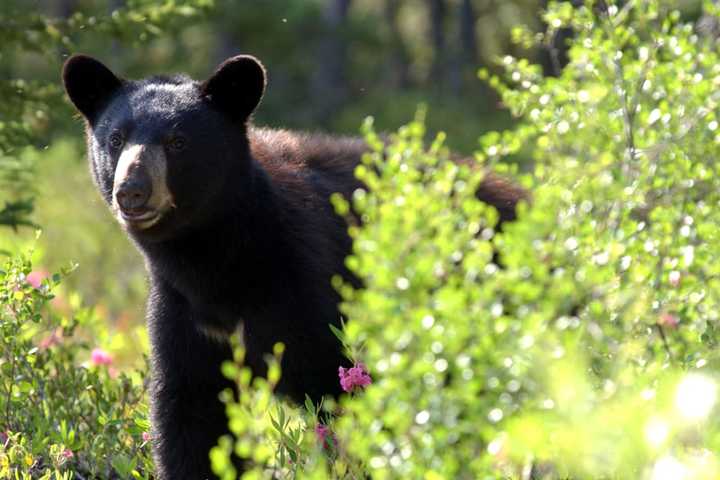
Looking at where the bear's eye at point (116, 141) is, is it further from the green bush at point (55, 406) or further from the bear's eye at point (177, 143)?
the green bush at point (55, 406)

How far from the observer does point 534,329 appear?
2.38 metres

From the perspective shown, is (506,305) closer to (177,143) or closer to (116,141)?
(177,143)

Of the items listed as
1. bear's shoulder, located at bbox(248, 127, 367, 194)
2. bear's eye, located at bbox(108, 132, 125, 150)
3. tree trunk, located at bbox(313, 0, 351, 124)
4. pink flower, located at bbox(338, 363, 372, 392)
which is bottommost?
tree trunk, located at bbox(313, 0, 351, 124)

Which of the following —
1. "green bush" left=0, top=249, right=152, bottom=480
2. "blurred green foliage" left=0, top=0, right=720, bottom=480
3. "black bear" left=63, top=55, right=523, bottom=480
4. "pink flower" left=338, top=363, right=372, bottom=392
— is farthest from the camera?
"black bear" left=63, top=55, right=523, bottom=480

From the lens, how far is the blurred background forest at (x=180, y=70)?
256 inches

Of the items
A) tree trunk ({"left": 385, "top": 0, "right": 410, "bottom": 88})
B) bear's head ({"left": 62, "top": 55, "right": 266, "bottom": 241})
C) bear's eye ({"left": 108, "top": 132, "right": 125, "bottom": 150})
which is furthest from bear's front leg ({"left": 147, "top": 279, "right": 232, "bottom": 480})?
tree trunk ({"left": 385, "top": 0, "right": 410, "bottom": 88})

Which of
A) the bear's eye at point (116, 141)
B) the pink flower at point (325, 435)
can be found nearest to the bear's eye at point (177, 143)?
the bear's eye at point (116, 141)

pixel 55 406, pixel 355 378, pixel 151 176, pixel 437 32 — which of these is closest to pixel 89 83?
pixel 151 176

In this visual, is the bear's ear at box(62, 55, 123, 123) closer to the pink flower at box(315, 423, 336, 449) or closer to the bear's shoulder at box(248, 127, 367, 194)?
the bear's shoulder at box(248, 127, 367, 194)

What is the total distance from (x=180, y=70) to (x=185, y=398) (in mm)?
13339

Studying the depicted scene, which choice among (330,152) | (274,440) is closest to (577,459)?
(274,440)

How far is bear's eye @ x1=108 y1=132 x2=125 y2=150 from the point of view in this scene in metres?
4.37

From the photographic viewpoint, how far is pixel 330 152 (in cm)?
503

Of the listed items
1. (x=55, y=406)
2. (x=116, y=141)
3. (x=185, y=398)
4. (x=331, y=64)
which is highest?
(x=116, y=141)
